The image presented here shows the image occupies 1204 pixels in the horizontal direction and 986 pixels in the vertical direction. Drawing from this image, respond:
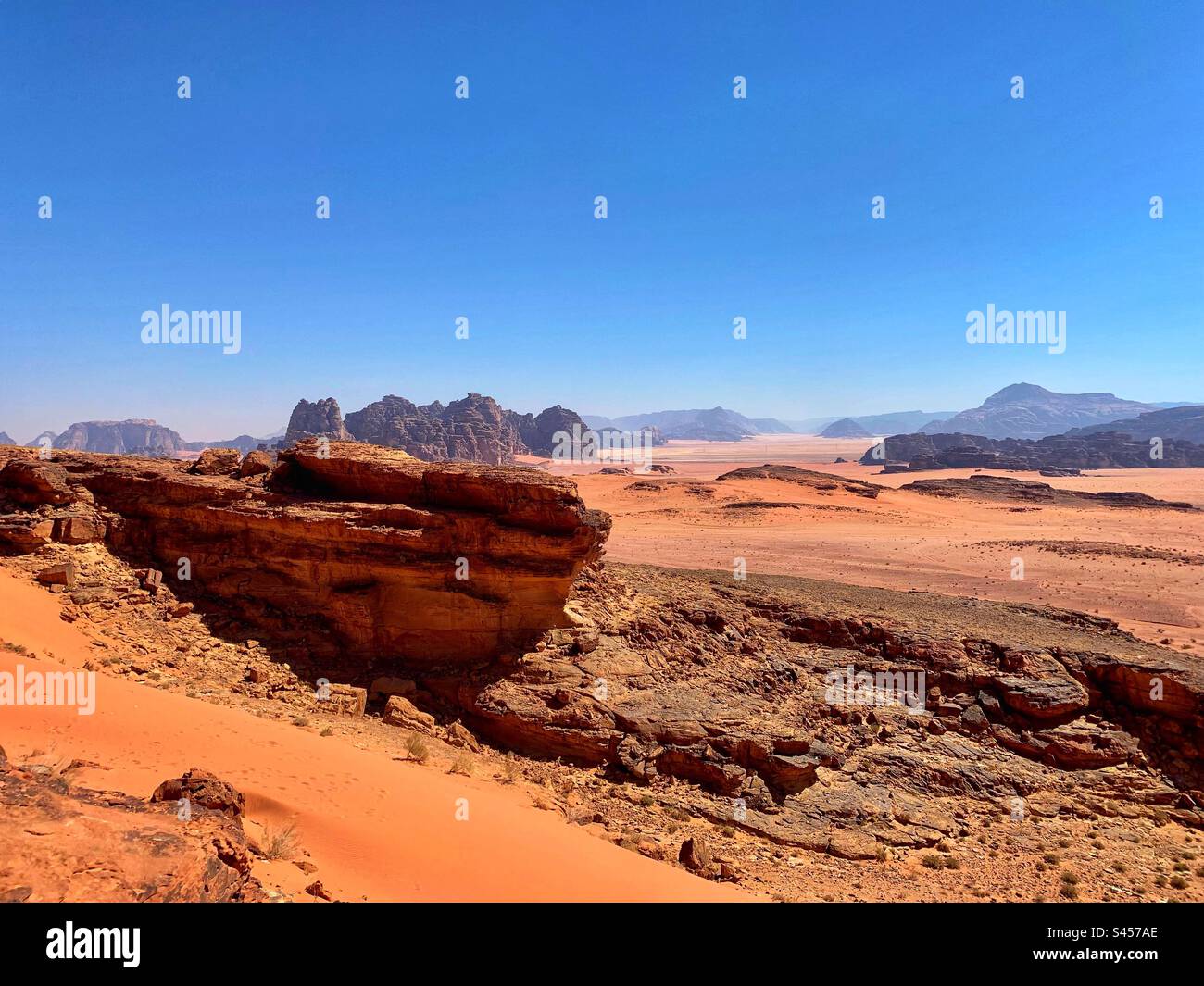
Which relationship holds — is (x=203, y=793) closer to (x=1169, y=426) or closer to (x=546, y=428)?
(x=546, y=428)

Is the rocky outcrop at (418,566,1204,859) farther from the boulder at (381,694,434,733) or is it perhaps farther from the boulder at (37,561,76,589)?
the boulder at (37,561,76,589)

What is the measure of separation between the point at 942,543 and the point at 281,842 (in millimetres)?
44644

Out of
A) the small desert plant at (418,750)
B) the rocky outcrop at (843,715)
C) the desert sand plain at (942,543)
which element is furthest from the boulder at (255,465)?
the desert sand plain at (942,543)

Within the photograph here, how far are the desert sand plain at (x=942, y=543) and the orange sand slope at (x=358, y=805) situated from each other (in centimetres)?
2387

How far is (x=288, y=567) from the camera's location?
13266 millimetres

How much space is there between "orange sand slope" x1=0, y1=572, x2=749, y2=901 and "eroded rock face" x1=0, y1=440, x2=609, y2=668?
145 inches

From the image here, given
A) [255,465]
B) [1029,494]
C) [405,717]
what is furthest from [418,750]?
[1029,494]

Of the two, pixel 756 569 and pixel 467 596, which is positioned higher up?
pixel 467 596

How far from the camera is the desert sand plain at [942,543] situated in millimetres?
28312

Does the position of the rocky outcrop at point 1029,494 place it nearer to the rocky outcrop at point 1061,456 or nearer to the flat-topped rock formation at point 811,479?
the flat-topped rock formation at point 811,479

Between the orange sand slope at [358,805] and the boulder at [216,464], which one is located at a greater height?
the boulder at [216,464]

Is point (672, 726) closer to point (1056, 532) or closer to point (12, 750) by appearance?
point (12, 750)
